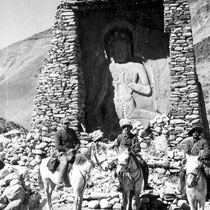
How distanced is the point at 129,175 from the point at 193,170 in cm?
153

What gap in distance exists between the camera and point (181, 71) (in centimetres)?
1420

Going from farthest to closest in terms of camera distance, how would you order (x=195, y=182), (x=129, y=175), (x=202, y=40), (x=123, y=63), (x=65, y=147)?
1. (x=202, y=40)
2. (x=123, y=63)
3. (x=65, y=147)
4. (x=129, y=175)
5. (x=195, y=182)

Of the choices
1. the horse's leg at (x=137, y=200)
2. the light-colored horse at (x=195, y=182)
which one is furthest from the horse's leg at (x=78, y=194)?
the light-colored horse at (x=195, y=182)

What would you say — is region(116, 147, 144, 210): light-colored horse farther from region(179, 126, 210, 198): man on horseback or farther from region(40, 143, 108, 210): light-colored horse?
region(179, 126, 210, 198): man on horseback

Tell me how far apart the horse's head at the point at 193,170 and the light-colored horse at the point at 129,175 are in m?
1.31

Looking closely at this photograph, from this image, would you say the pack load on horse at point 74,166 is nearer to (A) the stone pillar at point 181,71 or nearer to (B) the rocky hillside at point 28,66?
(A) the stone pillar at point 181,71

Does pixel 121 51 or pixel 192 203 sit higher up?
pixel 121 51

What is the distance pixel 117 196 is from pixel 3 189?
324cm

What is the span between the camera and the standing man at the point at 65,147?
10445mm

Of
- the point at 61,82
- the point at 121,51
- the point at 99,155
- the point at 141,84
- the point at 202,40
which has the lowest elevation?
the point at 99,155

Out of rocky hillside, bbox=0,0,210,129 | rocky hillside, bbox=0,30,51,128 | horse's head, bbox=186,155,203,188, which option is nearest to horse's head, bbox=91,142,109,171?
horse's head, bbox=186,155,203,188

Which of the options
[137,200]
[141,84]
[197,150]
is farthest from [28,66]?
[197,150]

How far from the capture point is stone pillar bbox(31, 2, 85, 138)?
1496 centimetres

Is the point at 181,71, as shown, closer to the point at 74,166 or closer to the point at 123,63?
the point at 123,63
